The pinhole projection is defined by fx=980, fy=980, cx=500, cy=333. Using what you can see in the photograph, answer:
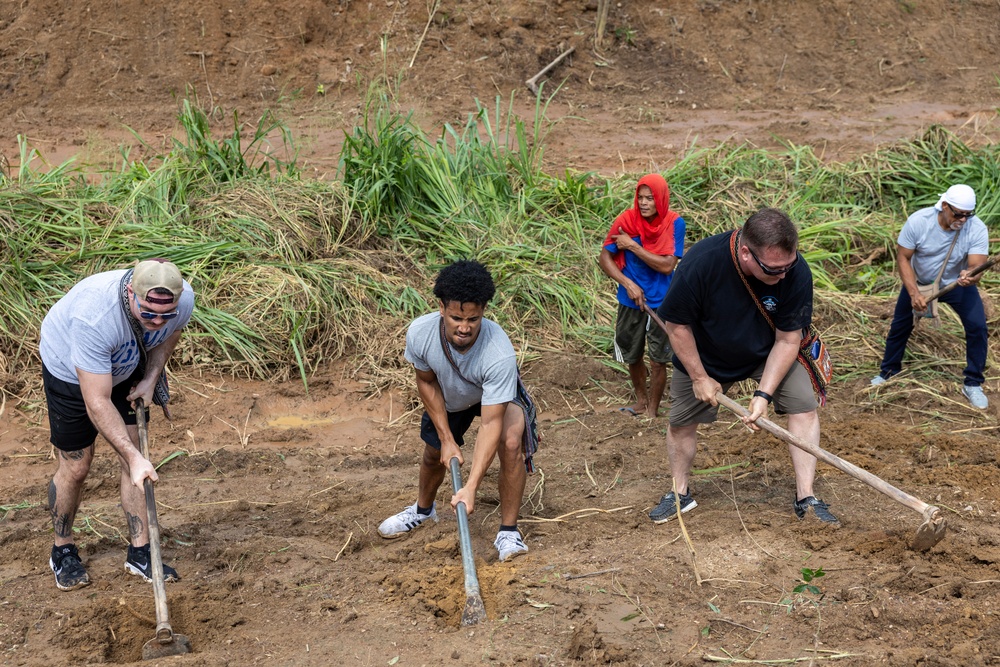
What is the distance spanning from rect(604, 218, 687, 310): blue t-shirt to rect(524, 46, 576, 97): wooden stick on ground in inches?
226

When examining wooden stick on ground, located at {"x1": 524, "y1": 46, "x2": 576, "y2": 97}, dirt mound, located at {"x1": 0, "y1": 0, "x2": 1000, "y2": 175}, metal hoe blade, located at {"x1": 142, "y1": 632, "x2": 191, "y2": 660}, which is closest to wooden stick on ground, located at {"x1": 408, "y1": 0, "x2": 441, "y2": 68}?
dirt mound, located at {"x1": 0, "y1": 0, "x2": 1000, "y2": 175}

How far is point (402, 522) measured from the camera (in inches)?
188

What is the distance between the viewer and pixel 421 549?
182 inches

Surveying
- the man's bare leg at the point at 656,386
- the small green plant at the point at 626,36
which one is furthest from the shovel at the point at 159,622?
the small green plant at the point at 626,36

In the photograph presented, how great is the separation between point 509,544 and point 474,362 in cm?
94

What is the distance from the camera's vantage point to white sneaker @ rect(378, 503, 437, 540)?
4766 millimetres

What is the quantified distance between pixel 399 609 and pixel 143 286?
1.64m

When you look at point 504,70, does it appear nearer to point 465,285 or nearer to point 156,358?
point 156,358

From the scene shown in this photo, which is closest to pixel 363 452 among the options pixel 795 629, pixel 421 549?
pixel 421 549

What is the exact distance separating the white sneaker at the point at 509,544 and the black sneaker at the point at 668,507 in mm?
662

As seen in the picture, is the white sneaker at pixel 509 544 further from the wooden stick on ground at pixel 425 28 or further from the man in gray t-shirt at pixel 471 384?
the wooden stick on ground at pixel 425 28

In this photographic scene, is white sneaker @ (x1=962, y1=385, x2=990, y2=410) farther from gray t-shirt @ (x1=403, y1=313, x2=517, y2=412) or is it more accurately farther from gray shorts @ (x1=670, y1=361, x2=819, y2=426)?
gray t-shirt @ (x1=403, y1=313, x2=517, y2=412)

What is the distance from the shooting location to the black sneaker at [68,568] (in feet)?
14.2

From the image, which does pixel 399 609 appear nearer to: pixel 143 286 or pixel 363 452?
pixel 143 286
